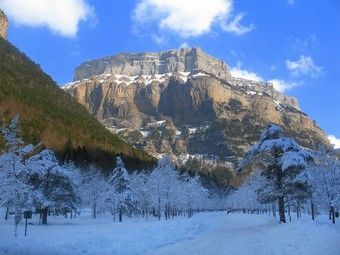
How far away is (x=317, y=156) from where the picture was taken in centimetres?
5172

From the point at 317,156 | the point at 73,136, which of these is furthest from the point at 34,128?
the point at 317,156

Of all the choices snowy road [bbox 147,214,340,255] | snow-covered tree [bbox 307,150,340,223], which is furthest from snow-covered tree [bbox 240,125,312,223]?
snowy road [bbox 147,214,340,255]

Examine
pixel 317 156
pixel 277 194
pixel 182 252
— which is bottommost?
pixel 182 252

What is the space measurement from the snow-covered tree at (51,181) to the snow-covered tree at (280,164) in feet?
68.5

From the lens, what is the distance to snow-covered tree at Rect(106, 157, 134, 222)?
6669 cm

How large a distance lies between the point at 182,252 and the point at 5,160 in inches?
798

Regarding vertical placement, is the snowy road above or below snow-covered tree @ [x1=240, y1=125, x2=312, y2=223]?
below

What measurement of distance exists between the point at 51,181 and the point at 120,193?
1549 cm

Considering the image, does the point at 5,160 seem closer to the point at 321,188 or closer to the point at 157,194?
the point at 321,188

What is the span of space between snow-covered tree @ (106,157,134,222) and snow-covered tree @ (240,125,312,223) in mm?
23986

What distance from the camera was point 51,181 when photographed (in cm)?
5416

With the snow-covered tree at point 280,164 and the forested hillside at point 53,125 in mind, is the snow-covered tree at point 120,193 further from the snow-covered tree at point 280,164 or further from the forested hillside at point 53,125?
the forested hillside at point 53,125

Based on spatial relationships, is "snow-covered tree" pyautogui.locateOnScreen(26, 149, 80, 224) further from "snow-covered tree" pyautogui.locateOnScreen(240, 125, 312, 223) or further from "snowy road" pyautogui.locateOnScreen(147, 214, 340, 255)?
"snowy road" pyautogui.locateOnScreen(147, 214, 340, 255)

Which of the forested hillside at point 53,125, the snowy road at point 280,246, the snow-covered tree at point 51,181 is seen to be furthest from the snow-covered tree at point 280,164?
the forested hillside at point 53,125
